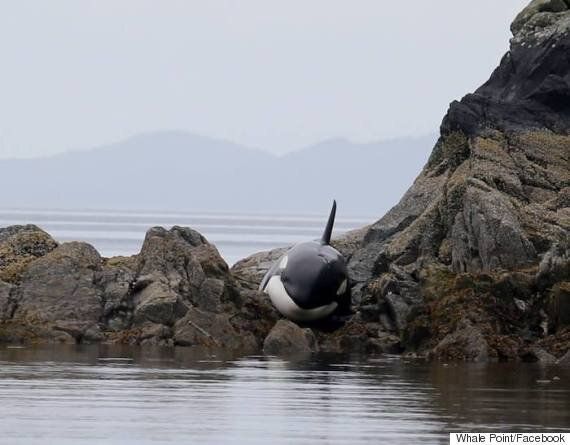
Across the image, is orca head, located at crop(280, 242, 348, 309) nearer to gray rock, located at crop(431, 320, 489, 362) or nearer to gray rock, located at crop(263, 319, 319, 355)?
gray rock, located at crop(263, 319, 319, 355)

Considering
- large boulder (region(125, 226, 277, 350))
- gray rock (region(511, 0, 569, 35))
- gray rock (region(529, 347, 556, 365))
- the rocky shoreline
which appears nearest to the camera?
gray rock (region(529, 347, 556, 365))

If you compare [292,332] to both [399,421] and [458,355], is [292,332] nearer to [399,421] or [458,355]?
[458,355]

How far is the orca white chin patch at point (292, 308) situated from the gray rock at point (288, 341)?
1662mm

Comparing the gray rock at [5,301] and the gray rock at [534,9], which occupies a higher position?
the gray rock at [534,9]

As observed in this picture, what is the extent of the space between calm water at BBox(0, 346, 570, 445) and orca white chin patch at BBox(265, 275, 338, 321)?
131 inches

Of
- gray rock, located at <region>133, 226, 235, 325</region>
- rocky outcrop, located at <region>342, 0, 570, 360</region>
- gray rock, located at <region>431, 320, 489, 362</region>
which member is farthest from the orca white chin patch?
gray rock, located at <region>431, 320, 489, 362</region>

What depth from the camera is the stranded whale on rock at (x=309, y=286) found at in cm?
3275

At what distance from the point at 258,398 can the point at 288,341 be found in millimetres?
8526

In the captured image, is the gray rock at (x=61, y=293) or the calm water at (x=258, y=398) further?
the gray rock at (x=61, y=293)

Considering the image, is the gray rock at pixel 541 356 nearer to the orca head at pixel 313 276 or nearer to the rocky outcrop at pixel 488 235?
the rocky outcrop at pixel 488 235

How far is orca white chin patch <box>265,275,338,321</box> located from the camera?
108 feet

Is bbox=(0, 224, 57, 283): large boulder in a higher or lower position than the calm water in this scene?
higher

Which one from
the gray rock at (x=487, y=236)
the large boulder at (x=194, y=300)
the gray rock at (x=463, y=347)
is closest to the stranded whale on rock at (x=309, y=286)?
the large boulder at (x=194, y=300)

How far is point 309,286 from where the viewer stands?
32.8 metres
